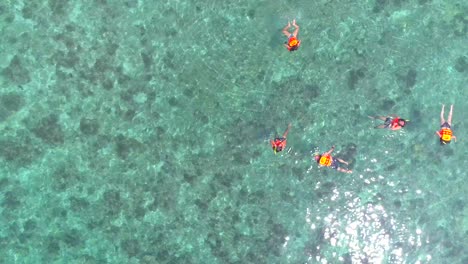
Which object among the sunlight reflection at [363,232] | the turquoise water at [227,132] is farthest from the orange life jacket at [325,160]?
the sunlight reflection at [363,232]

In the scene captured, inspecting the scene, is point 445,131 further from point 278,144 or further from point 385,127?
point 278,144

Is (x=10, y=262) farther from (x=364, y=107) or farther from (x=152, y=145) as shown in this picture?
(x=364, y=107)

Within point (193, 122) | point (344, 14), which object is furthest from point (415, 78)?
point (193, 122)

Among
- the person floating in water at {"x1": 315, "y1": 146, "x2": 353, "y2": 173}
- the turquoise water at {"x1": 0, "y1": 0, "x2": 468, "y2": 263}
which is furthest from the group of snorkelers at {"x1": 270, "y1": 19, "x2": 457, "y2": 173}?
the turquoise water at {"x1": 0, "y1": 0, "x2": 468, "y2": 263}

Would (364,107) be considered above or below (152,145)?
above

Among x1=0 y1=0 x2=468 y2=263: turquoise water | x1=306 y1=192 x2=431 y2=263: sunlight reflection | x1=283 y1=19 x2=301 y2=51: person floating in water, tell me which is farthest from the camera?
x1=306 y1=192 x2=431 y2=263: sunlight reflection

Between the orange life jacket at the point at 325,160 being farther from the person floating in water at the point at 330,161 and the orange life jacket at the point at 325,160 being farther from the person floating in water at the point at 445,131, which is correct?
the person floating in water at the point at 445,131

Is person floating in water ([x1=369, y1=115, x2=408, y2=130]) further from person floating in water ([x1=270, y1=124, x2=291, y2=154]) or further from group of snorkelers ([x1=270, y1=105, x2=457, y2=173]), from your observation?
person floating in water ([x1=270, y1=124, x2=291, y2=154])
